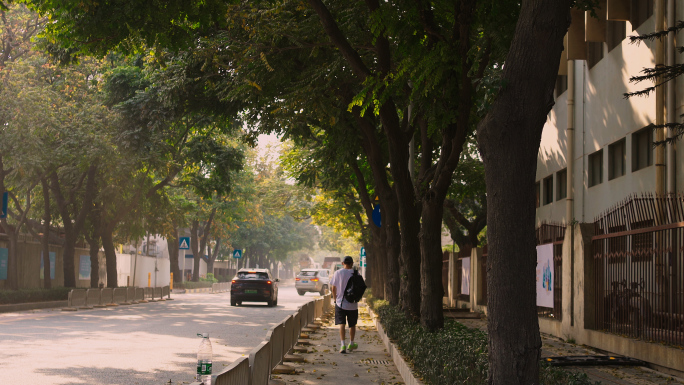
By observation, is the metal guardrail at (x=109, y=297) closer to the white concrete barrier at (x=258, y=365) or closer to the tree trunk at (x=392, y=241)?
the tree trunk at (x=392, y=241)

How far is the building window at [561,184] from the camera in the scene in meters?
22.7

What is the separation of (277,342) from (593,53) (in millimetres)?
12608

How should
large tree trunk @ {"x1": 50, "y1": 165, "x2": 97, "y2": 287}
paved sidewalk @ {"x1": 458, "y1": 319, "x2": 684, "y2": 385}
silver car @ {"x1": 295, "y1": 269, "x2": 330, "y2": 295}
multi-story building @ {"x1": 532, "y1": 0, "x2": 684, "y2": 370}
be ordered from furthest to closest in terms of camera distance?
silver car @ {"x1": 295, "y1": 269, "x2": 330, "y2": 295} < large tree trunk @ {"x1": 50, "y1": 165, "x2": 97, "y2": 287} < multi-story building @ {"x1": 532, "y1": 0, "x2": 684, "y2": 370} < paved sidewalk @ {"x1": 458, "y1": 319, "x2": 684, "y2": 385}

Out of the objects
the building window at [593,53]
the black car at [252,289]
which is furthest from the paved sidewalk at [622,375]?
the black car at [252,289]

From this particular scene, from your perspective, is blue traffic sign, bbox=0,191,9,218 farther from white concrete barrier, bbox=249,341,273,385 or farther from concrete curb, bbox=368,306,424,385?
white concrete barrier, bbox=249,341,273,385

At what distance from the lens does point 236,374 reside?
5.78m

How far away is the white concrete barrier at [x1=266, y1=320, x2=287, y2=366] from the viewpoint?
32.7 ft

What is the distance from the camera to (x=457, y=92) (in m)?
11.5

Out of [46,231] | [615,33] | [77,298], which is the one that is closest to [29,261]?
[46,231]

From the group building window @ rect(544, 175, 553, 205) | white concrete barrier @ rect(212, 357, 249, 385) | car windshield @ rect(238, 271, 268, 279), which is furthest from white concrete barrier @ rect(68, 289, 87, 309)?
white concrete barrier @ rect(212, 357, 249, 385)

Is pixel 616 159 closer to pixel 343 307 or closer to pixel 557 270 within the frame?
pixel 557 270

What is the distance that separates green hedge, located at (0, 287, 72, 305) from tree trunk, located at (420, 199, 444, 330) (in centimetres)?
1809

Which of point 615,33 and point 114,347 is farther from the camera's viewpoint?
point 615,33

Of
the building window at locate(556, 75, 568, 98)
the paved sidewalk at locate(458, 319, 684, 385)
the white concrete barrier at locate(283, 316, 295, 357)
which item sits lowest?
the paved sidewalk at locate(458, 319, 684, 385)
